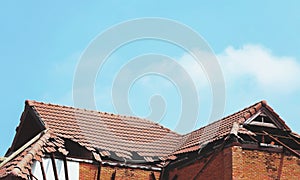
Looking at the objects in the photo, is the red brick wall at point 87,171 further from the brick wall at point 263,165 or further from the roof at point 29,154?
the brick wall at point 263,165

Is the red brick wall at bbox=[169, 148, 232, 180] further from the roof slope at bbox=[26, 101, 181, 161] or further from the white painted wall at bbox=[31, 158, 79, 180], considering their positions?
the white painted wall at bbox=[31, 158, 79, 180]

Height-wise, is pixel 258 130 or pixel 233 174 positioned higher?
pixel 258 130

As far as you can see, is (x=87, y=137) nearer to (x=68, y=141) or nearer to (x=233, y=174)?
(x=68, y=141)

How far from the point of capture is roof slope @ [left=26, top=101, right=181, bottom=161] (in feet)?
63.4

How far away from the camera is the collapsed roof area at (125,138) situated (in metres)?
17.4

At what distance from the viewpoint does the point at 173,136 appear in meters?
22.4

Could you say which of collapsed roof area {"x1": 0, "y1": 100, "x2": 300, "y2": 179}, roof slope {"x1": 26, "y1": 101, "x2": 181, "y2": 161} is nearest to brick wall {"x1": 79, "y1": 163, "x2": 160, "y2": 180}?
collapsed roof area {"x1": 0, "y1": 100, "x2": 300, "y2": 179}

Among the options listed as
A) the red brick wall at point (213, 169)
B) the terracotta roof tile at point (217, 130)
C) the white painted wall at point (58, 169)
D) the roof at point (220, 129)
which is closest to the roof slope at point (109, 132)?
the white painted wall at point (58, 169)

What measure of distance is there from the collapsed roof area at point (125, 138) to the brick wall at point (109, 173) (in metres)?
0.17

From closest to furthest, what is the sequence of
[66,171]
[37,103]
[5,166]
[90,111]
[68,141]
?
[5,166] < [66,171] < [68,141] < [37,103] < [90,111]

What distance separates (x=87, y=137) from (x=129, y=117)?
362 centimetres

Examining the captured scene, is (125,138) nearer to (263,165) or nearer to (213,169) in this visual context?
(213,169)

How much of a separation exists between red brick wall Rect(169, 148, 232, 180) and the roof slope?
1.52m

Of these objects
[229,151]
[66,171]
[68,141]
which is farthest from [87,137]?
[229,151]
